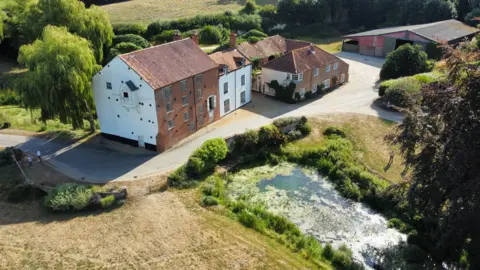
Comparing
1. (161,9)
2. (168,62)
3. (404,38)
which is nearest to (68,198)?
(168,62)

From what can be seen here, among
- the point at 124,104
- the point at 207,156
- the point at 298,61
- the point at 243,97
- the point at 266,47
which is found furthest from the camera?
the point at 266,47

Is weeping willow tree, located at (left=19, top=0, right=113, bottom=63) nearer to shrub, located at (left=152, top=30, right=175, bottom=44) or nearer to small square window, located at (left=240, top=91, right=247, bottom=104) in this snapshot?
shrub, located at (left=152, top=30, right=175, bottom=44)

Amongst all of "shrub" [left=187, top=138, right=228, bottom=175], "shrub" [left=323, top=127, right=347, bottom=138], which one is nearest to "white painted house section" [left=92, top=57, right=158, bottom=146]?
"shrub" [left=187, top=138, right=228, bottom=175]

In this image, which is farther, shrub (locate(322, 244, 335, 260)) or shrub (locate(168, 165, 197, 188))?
shrub (locate(168, 165, 197, 188))

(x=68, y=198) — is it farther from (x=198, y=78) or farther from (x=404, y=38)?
(x=404, y=38)

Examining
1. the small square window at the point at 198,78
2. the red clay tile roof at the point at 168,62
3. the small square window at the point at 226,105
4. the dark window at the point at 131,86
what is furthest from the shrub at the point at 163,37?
the dark window at the point at 131,86

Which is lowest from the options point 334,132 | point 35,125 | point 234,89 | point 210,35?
point 334,132

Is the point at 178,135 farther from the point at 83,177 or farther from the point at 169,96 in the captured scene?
the point at 83,177
